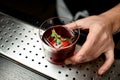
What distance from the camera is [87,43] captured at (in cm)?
88

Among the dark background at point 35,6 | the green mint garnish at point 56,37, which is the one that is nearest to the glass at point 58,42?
the green mint garnish at point 56,37

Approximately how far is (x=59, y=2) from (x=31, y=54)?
60cm

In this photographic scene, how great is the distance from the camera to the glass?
80 centimetres

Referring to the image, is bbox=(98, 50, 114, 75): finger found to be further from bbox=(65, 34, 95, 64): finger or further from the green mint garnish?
the green mint garnish

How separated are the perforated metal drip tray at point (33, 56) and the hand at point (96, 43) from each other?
2cm

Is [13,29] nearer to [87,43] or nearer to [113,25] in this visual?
[87,43]

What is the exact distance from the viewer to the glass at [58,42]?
799 mm

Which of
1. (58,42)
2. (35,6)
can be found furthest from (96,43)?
(35,6)

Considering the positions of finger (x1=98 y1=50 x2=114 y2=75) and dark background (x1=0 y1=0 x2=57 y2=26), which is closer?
finger (x1=98 y1=50 x2=114 y2=75)

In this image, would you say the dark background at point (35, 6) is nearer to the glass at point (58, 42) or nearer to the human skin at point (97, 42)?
the human skin at point (97, 42)

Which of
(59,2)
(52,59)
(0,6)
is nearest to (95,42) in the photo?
(52,59)

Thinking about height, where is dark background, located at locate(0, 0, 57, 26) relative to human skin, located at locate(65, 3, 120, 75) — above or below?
above

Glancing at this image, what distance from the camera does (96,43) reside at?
3.00ft

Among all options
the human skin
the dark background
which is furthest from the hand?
the dark background
